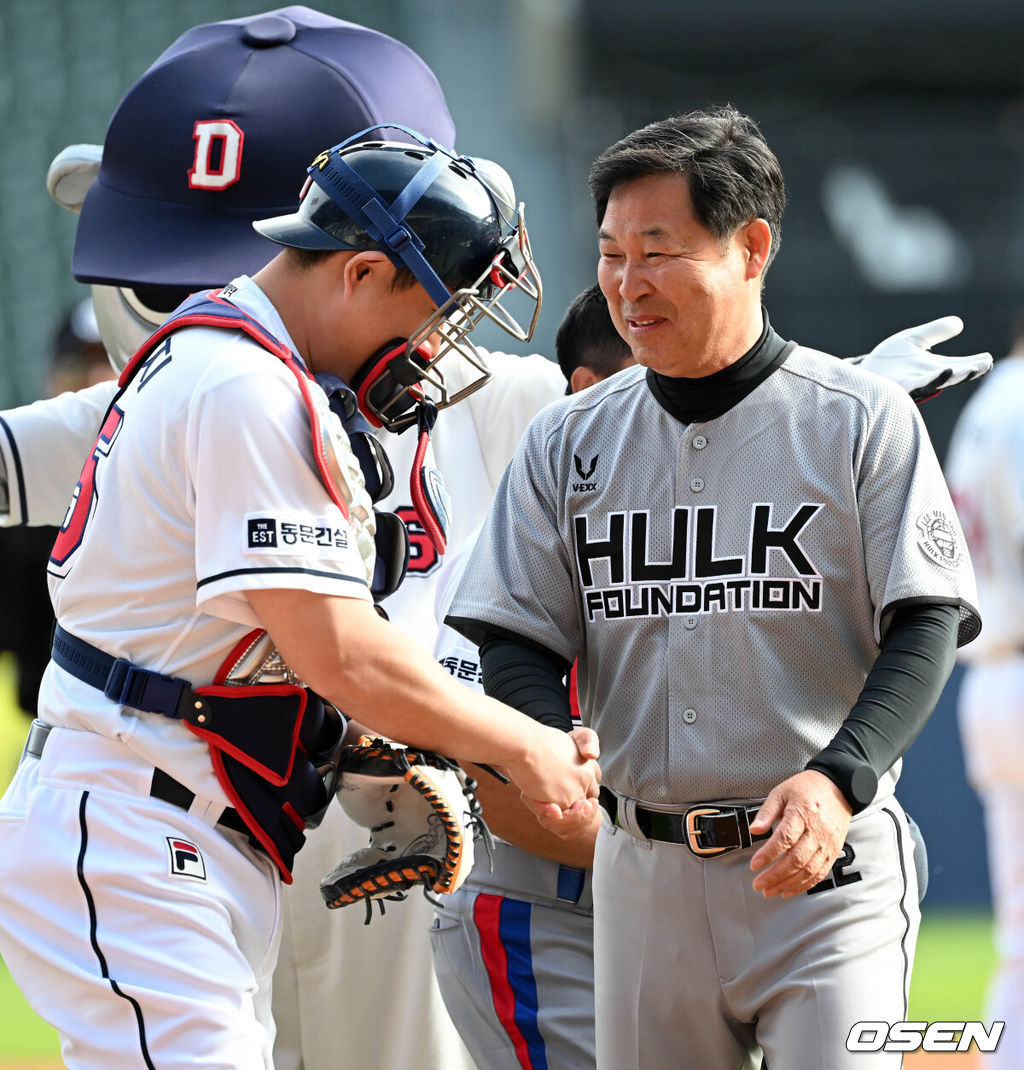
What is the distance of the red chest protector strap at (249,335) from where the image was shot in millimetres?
2148

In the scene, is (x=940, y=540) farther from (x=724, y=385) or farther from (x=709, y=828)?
(x=709, y=828)

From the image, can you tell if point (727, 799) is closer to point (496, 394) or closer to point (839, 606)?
point (839, 606)

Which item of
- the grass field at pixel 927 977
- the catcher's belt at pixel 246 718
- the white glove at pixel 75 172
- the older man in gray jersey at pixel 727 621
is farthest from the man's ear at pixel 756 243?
the grass field at pixel 927 977

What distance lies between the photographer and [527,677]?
2.59 metres

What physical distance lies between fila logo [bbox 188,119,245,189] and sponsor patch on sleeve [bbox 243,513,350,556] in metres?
1.33

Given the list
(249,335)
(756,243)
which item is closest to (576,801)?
(249,335)

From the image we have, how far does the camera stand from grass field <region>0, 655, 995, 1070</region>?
607 cm

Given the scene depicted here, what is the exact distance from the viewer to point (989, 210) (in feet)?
40.6

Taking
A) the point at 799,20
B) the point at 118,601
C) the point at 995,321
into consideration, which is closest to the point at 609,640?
the point at 118,601

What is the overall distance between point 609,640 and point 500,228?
677 millimetres

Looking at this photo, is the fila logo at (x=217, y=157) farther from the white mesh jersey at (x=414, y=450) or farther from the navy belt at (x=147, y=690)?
the navy belt at (x=147, y=690)

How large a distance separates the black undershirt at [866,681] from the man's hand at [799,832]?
0.03 metres

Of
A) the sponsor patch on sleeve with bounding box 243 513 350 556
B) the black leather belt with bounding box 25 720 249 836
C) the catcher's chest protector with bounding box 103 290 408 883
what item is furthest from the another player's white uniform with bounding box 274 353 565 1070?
the sponsor patch on sleeve with bounding box 243 513 350 556

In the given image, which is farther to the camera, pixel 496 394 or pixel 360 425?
pixel 496 394
